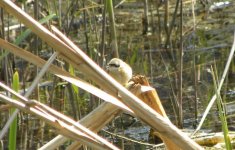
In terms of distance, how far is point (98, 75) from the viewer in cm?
159

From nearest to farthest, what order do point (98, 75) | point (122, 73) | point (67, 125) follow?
1. point (98, 75)
2. point (67, 125)
3. point (122, 73)

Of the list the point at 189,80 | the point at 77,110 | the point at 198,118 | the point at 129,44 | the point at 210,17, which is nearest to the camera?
the point at 77,110

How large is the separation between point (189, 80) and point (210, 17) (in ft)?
9.81

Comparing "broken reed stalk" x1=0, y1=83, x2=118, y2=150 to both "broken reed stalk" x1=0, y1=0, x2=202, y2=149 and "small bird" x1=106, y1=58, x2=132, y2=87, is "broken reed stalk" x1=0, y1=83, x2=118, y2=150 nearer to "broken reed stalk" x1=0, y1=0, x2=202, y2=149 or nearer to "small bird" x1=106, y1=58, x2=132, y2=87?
"broken reed stalk" x1=0, y1=0, x2=202, y2=149

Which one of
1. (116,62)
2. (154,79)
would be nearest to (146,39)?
(154,79)

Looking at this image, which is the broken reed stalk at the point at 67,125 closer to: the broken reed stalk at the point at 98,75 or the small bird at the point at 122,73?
the broken reed stalk at the point at 98,75

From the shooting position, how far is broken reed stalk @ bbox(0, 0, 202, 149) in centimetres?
158

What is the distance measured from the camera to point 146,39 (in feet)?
26.0

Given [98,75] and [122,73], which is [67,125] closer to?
[98,75]

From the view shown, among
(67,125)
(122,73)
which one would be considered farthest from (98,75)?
(122,73)

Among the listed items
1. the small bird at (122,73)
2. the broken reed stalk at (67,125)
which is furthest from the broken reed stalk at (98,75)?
the small bird at (122,73)

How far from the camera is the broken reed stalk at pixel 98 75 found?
1581 mm

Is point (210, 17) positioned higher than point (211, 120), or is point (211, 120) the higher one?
point (210, 17)

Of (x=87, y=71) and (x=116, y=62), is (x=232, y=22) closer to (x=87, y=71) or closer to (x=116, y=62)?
(x=116, y=62)
